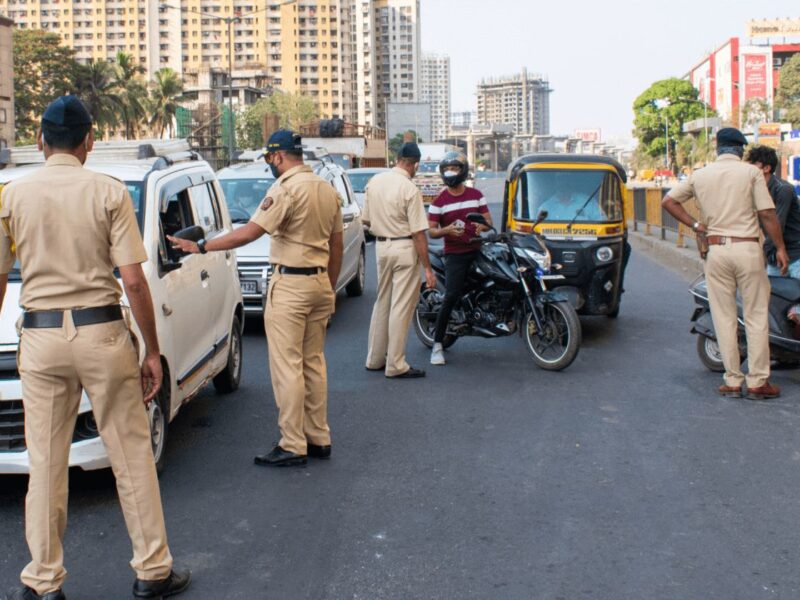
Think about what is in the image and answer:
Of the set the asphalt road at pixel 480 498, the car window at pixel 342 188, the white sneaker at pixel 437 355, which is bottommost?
the asphalt road at pixel 480 498

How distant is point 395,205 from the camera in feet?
29.8

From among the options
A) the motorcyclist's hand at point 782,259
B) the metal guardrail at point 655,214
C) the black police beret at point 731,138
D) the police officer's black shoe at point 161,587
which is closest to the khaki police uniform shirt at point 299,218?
the police officer's black shoe at point 161,587

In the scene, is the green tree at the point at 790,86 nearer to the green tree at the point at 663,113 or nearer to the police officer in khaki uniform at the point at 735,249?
the green tree at the point at 663,113

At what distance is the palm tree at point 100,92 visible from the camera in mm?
94062

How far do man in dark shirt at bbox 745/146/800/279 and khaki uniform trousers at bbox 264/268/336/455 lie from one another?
4122mm

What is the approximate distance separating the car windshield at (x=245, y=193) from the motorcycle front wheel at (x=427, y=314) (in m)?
3.21

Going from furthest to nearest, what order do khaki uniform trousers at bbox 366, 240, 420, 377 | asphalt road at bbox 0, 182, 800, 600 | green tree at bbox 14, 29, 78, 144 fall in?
green tree at bbox 14, 29, 78, 144, khaki uniform trousers at bbox 366, 240, 420, 377, asphalt road at bbox 0, 182, 800, 600

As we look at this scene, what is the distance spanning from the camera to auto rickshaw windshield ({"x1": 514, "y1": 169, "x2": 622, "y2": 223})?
11.9 m

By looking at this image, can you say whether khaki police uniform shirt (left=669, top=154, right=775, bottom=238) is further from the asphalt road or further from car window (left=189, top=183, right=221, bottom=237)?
car window (left=189, top=183, right=221, bottom=237)

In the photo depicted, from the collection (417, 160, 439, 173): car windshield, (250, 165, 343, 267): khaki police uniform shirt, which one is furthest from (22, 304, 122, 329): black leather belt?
(417, 160, 439, 173): car windshield

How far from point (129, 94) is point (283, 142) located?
10267 centimetres

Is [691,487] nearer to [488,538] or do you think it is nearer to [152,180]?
[488,538]

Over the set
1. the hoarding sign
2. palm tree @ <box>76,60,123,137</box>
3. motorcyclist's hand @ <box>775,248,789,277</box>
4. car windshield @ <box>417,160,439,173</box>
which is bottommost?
motorcyclist's hand @ <box>775,248,789,277</box>

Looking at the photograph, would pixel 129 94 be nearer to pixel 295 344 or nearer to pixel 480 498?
pixel 295 344
